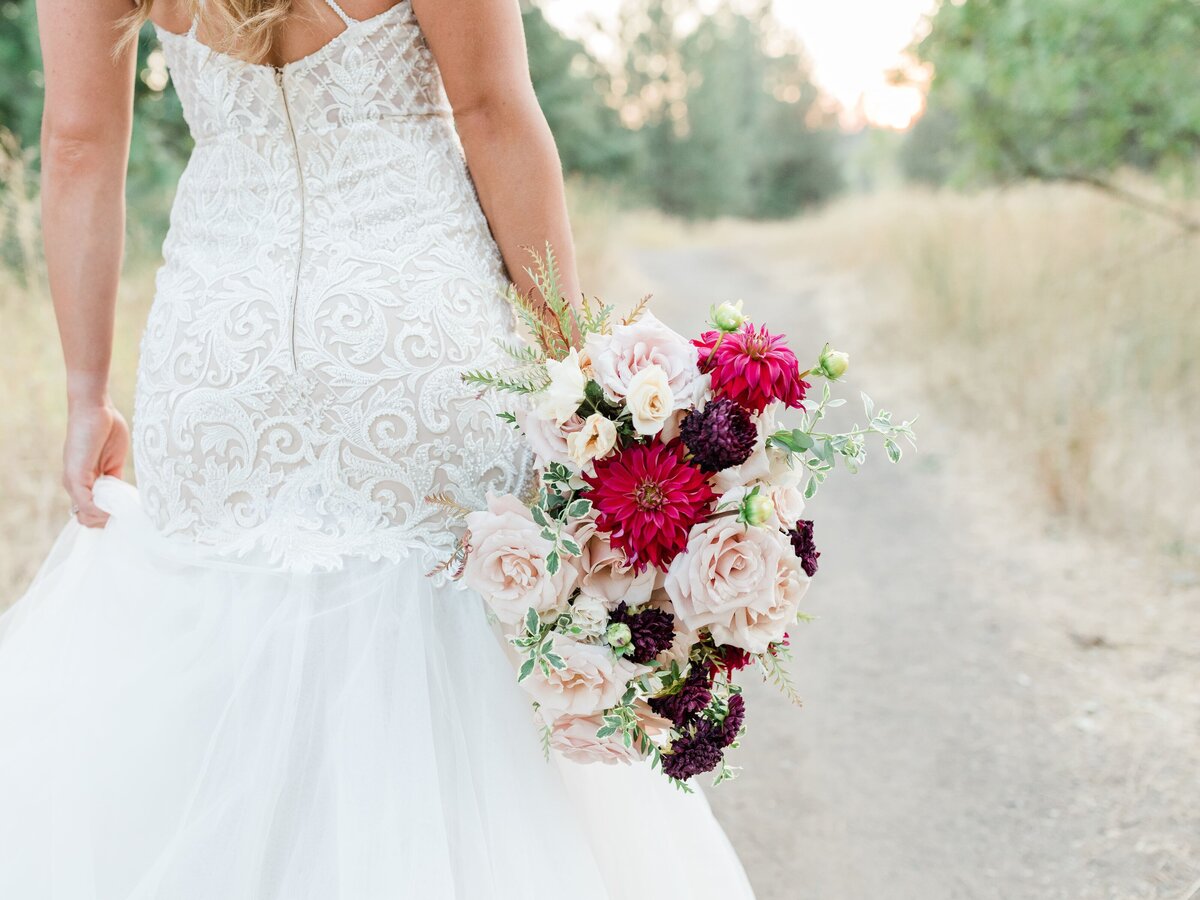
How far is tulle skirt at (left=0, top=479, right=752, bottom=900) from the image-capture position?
140cm

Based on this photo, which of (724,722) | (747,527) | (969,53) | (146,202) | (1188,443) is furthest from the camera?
(146,202)

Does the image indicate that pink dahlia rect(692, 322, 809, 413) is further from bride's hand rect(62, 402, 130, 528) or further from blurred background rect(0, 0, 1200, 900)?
blurred background rect(0, 0, 1200, 900)

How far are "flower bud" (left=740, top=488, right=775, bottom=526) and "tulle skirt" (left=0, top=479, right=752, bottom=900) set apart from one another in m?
0.46

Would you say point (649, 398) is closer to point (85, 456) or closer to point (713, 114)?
point (85, 456)

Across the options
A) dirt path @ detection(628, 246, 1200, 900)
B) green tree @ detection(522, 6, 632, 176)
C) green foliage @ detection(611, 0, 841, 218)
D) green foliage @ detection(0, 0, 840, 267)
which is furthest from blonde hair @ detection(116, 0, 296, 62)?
green foliage @ detection(611, 0, 841, 218)

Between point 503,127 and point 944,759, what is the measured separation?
8.66 ft

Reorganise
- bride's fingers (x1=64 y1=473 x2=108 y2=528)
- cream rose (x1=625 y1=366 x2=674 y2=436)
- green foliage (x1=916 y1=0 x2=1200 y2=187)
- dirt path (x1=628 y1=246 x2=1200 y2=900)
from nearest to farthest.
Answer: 1. cream rose (x1=625 y1=366 x2=674 y2=436)
2. bride's fingers (x1=64 y1=473 x2=108 y2=528)
3. dirt path (x1=628 y1=246 x2=1200 y2=900)
4. green foliage (x1=916 y1=0 x2=1200 y2=187)

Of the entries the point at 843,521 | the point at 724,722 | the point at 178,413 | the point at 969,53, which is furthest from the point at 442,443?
the point at 969,53

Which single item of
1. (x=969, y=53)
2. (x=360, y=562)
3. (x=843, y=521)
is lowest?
(x=843, y=521)

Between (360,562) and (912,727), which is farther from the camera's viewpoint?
(912,727)

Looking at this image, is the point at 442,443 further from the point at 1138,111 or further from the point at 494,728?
the point at 1138,111

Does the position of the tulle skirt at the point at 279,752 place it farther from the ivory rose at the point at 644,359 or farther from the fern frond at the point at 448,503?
the ivory rose at the point at 644,359

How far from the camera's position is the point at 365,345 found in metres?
1.53

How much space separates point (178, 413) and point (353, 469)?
0.30 meters
